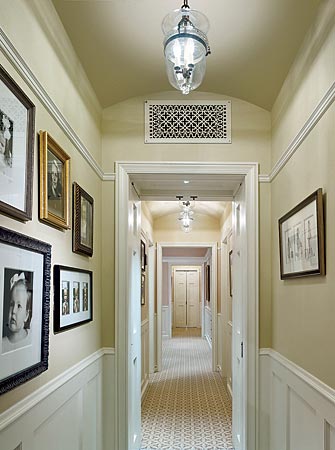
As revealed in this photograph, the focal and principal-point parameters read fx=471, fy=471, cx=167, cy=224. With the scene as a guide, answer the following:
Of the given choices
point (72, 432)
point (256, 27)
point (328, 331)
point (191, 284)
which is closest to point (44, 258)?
point (72, 432)

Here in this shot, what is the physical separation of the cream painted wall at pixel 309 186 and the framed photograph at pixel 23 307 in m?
1.18

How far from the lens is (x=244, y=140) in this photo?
338cm

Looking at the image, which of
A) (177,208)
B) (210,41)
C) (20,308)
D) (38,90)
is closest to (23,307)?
(20,308)

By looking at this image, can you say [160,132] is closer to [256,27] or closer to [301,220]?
[256,27]

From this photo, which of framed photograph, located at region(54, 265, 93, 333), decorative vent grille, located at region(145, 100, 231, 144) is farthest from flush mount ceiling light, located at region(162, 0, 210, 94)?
decorative vent grille, located at region(145, 100, 231, 144)

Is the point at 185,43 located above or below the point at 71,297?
above

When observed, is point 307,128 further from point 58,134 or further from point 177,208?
point 177,208

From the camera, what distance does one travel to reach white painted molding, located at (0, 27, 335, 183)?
163cm

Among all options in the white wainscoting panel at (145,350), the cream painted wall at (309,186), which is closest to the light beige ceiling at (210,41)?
the cream painted wall at (309,186)

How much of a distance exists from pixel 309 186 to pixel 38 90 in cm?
133

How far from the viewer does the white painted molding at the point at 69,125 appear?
64.0 inches

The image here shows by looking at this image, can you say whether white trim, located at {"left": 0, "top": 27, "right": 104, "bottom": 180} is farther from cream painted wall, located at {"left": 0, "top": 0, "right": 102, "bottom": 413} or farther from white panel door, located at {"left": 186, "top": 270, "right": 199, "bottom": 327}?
white panel door, located at {"left": 186, "top": 270, "right": 199, "bottom": 327}

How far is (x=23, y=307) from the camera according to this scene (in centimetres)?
173

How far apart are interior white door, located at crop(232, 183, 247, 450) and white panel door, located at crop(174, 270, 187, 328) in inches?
489
